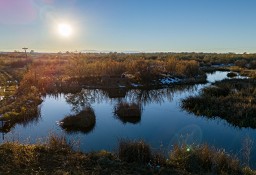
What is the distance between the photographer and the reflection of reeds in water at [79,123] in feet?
63.2

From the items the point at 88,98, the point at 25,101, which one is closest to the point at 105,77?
the point at 88,98

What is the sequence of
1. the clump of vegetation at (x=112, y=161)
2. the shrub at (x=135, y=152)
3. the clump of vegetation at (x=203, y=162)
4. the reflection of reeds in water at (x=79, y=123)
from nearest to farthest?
1. the clump of vegetation at (x=112, y=161)
2. the clump of vegetation at (x=203, y=162)
3. the shrub at (x=135, y=152)
4. the reflection of reeds in water at (x=79, y=123)

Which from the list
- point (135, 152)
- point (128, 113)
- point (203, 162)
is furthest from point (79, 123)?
point (203, 162)

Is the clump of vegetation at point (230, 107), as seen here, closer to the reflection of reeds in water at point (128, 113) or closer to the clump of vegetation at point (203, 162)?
the reflection of reeds in water at point (128, 113)

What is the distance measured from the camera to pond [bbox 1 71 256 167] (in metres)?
16.3

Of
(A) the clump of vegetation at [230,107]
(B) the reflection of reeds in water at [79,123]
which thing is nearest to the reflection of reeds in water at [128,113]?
Answer: (B) the reflection of reeds in water at [79,123]

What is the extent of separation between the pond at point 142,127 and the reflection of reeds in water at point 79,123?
1.33 ft

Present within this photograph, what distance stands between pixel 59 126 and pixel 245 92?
17130 millimetres

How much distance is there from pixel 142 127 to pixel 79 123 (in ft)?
12.9

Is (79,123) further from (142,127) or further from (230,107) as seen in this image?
(230,107)

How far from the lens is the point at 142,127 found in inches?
783

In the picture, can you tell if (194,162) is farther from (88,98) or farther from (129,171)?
(88,98)

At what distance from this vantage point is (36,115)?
2238 cm

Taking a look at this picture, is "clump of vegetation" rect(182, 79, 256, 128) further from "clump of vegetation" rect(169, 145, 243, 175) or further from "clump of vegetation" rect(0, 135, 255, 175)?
"clump of vegetation" rect(0, 135, 255, 175)
